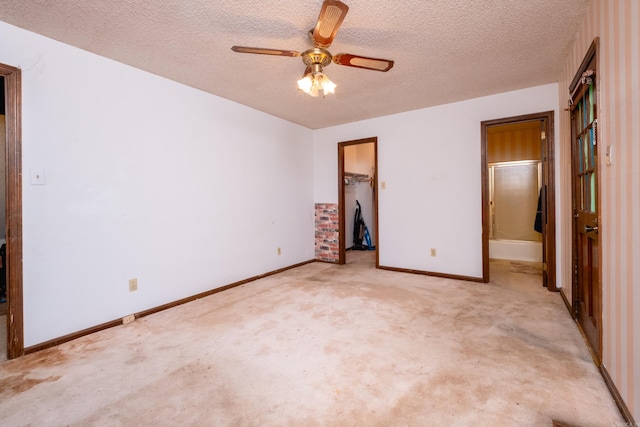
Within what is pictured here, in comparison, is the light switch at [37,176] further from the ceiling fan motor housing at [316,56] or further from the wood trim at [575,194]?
the wood trim at [575,194]

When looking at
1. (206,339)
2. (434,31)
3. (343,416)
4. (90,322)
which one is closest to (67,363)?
(90,322)

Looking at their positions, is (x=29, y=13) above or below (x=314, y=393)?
above

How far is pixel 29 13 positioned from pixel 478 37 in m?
3.25

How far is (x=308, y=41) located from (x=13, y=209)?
8.16 ft

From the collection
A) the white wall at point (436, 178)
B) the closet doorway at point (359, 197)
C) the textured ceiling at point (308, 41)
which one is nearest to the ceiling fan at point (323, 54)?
the textured ceiling at point (308, 41)

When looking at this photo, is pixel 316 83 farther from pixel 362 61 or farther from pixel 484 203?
pixel 484 203

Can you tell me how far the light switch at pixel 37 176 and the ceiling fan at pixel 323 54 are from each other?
5.74 ft

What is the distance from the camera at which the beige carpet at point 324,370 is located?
1.46 meters

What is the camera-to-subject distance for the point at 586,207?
225 cm

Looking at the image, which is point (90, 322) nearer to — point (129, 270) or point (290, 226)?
point (129, 270)

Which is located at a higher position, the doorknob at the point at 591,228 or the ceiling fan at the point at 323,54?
the ceiling fan at the point at 323,54

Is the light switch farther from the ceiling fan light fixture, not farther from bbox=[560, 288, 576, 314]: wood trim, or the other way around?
bbox=[560, 288, 576, 314]: wood trim

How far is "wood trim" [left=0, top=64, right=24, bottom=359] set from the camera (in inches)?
80.4

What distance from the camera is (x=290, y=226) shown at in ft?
15.5
